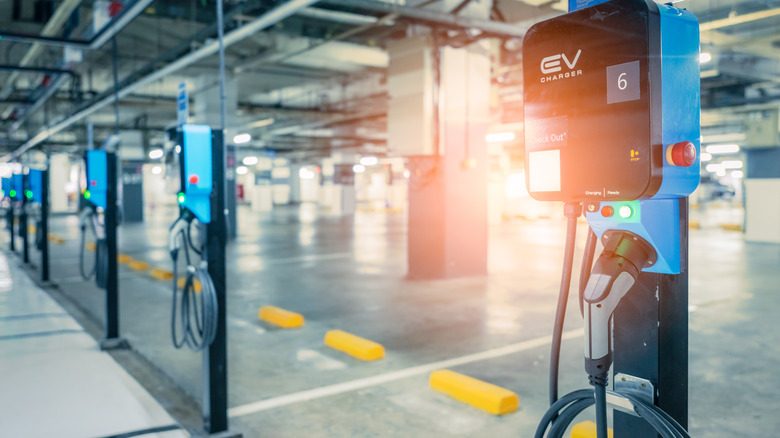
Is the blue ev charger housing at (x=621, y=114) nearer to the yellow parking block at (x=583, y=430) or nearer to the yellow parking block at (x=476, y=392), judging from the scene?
the yellow parking block at (x=583, y=430)

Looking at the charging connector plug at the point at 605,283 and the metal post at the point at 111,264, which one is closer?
the charging connector plug at the point at 605,283

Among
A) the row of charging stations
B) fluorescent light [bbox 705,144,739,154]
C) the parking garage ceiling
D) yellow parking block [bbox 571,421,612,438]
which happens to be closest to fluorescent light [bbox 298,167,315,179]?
the parking garage ceiling

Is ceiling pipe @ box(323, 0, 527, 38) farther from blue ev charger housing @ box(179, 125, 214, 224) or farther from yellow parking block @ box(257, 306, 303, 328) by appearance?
blue ev charger housing @ box(179, 125, 214, 224)

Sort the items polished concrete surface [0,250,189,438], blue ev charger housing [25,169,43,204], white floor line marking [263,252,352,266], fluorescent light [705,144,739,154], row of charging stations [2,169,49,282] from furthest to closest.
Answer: fluorescent light [705,144,739,154] → white floor line marking [263,252,352,266] → blue ev charger housing [25,169,43,204] → row of charging stations [2,169,49,282] → polished concrete surface [0,250,189,438]

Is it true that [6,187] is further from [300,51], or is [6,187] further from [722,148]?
[722,148]

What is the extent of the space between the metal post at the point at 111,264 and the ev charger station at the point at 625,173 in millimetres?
4186

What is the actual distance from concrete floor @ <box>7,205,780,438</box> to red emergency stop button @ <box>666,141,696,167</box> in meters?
2.08

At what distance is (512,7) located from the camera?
28.9ft

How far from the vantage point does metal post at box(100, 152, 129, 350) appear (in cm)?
494

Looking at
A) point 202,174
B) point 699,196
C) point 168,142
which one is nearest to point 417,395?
point 202,174

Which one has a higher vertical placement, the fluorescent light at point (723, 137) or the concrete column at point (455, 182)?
the fluorescent light at point (723, 137)

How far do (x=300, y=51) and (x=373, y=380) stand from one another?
6806mm

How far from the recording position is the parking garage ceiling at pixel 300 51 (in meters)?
7.47

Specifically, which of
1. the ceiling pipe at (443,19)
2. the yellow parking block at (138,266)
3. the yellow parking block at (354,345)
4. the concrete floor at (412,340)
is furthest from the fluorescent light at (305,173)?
the yellow parking block at (354,345)
